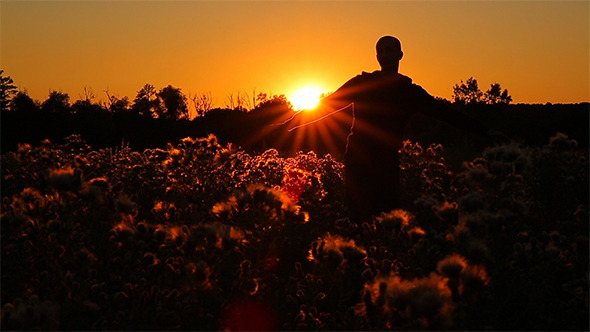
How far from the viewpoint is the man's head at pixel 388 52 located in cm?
713

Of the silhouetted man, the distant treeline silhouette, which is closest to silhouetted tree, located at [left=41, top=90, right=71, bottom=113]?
the distant treeline silhouette

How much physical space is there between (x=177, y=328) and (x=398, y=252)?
1.81 meters

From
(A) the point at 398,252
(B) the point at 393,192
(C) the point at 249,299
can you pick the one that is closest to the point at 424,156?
(B) the point at 393,192

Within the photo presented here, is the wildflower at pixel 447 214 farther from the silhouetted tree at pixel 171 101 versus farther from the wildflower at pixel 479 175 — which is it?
the silhouetted tree at pixel 171 101

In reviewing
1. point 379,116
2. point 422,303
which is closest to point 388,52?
point 379,116

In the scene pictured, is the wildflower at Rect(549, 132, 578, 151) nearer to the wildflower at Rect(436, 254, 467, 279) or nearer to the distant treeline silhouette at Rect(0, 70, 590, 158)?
the wildflower at Rect(436, 254, 467, 279)

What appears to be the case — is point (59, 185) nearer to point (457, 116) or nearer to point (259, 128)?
point (259, 128)

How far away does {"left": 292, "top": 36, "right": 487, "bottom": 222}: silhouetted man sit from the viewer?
23.5 ft

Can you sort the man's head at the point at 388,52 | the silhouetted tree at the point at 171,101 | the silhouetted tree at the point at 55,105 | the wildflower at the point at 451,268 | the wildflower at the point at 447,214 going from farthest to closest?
the silhouetted tree at the point at 171,101, the silhouetted tree at the point at 55,105, the man's head at the point at 388,52, the wildflower at the point at 447,214, the wildflower at the point at 451,268

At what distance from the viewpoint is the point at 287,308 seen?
522cm

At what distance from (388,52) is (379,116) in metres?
0.65

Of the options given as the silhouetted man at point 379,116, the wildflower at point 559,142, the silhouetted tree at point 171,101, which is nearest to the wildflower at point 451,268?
the silhouetted man at point 379,116

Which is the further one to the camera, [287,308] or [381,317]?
[287,308]

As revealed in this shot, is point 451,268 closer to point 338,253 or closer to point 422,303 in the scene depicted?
point 422,303
